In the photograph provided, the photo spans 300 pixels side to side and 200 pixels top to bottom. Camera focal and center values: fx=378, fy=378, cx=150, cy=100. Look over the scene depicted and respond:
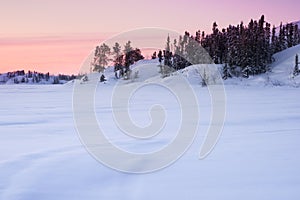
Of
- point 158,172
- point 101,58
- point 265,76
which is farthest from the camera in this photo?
point 101,58

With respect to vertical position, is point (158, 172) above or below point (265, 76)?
below

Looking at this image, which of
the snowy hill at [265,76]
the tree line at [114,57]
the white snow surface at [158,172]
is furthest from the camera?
the tree line at [114,57]

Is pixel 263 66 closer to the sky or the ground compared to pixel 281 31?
closer to the ground

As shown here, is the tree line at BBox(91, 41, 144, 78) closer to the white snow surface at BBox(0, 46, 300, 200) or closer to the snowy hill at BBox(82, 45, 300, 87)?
the snowy hill at BBox(82, 45, 300, 87)

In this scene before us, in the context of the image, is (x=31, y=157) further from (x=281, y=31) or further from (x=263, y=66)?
(x=281, y=31)

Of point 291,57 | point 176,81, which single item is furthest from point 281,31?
point 176,81

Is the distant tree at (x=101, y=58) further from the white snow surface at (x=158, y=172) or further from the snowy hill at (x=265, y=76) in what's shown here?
the white snow surface at (x=158, y=172)

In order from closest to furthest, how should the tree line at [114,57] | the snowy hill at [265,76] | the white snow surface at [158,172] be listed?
the white snow surface at [158,172] < the snowy hill at [265,76] < the tree line at [114,57]

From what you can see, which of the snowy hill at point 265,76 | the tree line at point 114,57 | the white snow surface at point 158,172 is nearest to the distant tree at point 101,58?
the tree line at point 114,57

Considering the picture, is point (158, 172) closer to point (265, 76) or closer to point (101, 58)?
point (265, 76)

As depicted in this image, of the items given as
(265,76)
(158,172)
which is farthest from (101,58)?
(158,172)

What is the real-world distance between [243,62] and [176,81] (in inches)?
354

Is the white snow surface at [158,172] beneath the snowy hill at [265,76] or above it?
beneath

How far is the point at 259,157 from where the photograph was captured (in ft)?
14.5
